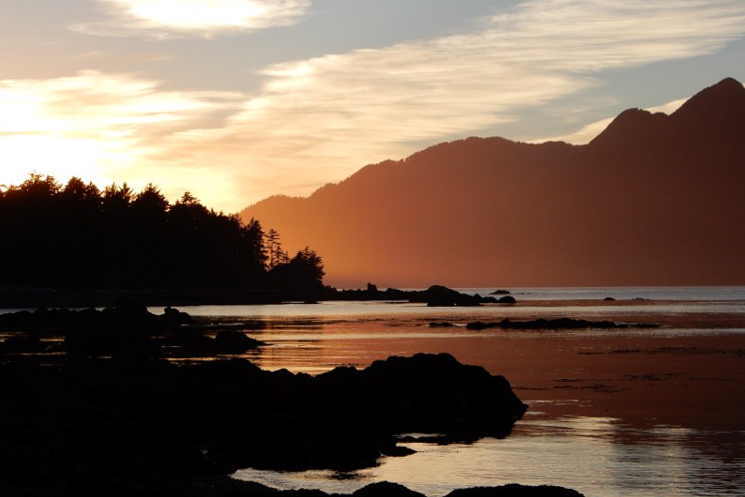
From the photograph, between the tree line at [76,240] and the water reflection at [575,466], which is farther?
the tree line at [76,240]

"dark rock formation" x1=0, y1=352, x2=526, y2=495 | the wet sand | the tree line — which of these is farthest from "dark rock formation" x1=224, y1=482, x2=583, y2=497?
the tree line

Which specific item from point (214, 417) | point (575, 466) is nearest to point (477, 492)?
point (575, 466)

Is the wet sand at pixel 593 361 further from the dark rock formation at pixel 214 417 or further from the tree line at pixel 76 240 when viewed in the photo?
the tree line at pixel 76 240

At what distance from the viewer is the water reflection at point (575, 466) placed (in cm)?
2567

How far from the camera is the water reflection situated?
25.7 m

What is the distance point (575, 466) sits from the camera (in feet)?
93.0

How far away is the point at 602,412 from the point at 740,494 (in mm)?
15290

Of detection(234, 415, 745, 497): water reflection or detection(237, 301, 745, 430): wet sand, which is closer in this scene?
detection(234, 415, 745, 497): water reflection

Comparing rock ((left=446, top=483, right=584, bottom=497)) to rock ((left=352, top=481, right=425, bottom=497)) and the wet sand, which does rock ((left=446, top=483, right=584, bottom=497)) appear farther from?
the wet sand

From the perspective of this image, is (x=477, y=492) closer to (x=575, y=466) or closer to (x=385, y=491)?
(x=385, y=491)

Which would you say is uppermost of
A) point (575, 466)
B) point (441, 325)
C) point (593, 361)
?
point (441, 325)

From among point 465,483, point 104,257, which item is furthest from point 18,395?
point 104,257

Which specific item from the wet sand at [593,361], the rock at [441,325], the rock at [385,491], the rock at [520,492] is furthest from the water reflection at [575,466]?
the rock at [441,325]

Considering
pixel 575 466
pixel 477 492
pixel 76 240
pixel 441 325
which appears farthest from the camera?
pixel 76 240
